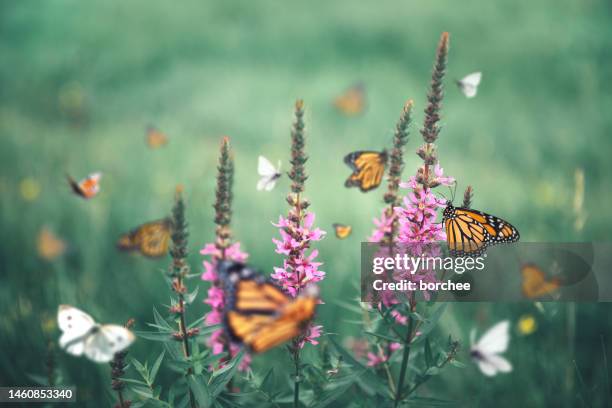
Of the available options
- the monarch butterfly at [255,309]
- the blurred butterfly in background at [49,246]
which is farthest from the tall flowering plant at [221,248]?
the blurred butterfly in background at [49,246]

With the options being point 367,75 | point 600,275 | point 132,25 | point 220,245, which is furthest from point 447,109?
point 220,245

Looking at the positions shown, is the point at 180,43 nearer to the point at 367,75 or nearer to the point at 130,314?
the point at 367,75

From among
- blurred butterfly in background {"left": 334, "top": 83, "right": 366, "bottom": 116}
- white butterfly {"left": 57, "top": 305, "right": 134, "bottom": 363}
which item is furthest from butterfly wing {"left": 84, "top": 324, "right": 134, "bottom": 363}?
blurred butterfly in background {"left": 334, "top": 83, "right": 366, "bottom": 116}

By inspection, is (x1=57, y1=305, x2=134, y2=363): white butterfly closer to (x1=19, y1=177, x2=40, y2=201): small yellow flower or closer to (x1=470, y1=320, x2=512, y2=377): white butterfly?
(x1=470, y1=320, x2=512, y2=377): white butterfly


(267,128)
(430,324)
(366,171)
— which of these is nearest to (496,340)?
(430,324)

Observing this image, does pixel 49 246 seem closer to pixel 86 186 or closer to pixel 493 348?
pixel 86 186

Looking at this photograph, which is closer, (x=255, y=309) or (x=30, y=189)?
(x=255, y=309)
